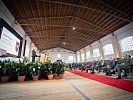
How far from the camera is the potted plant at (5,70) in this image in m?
4.04

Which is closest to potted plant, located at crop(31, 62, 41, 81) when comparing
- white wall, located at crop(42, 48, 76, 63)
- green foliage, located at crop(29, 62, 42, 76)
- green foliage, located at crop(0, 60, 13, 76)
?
green foliage, located at crop(29, 62, 42, 76)

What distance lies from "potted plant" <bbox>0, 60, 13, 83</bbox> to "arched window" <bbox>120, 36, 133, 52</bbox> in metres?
9.10

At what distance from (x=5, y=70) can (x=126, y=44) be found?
371 inches

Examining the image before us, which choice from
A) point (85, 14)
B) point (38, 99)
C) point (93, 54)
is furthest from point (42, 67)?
point (93, 54)

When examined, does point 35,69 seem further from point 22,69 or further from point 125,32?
point 125,32

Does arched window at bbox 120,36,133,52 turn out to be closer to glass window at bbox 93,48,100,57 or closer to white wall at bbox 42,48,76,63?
glass window at bbox 93,48,100,57

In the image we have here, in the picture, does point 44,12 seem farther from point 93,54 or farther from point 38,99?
point 93,54

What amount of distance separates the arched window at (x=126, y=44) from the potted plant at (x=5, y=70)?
9.10 metres

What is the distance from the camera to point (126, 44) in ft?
28.3

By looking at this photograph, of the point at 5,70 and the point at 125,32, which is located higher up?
the point at 125,32

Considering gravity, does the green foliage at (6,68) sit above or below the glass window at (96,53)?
below

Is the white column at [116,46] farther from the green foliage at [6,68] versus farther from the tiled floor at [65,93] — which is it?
the green foliage at [6,68]

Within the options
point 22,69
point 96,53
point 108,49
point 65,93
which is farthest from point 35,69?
point 96,53

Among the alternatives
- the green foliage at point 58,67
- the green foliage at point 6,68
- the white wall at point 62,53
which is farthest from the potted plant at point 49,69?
the white wall at point 62,53
